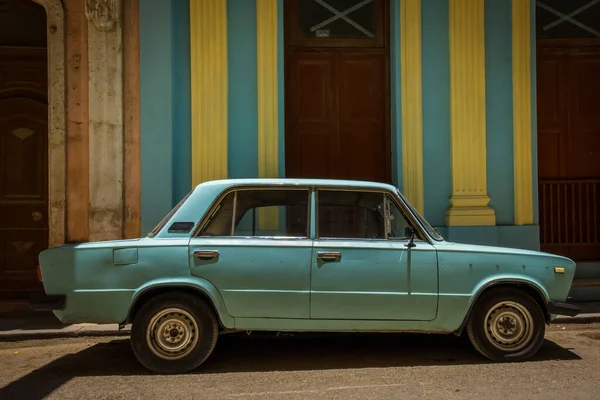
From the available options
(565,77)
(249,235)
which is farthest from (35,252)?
(565,77)

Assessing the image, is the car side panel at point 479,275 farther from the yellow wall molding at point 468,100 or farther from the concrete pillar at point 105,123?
the concrete pillar at point 105,123

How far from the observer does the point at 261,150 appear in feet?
28.6

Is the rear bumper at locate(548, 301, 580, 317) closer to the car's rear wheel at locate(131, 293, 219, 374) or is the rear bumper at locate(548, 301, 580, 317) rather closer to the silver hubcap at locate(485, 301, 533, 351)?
the silver hubcap at locate(485, 301, 533, 351)

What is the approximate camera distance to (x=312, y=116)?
934 centimetres

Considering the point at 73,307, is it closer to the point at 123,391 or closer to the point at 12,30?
the point at 123,391

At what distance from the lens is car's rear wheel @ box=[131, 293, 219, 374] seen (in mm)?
5250

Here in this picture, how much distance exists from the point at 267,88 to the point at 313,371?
182 inches

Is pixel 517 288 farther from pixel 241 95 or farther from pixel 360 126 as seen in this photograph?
pixel 241 95

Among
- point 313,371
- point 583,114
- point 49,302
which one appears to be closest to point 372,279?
point 313,371

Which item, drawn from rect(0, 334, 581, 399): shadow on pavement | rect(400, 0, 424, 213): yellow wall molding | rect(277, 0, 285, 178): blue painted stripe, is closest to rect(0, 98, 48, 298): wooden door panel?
rect(0, 334, 581, 399): shadow on pavement

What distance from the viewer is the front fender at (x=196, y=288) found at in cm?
523

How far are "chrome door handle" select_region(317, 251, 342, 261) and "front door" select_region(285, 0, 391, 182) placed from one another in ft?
13.2

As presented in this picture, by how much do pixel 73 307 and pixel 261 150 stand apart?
4094 mm

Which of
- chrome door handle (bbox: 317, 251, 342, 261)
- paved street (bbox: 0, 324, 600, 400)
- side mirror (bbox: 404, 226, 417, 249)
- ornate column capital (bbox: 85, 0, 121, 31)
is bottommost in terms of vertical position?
paved street (bbox: 0, 324, 600, 400)
